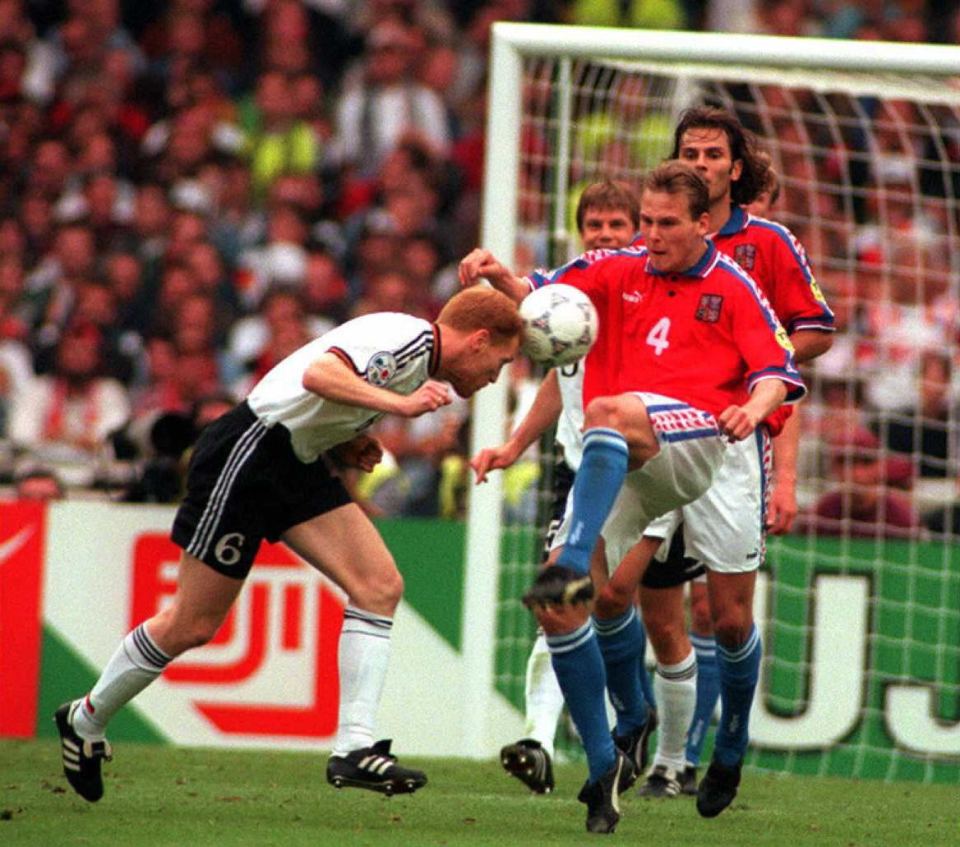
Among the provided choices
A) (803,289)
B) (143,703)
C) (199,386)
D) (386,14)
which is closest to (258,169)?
(386,14)

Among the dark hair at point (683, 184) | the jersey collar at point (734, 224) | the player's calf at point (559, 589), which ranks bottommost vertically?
the player's calf at point (559, 589)

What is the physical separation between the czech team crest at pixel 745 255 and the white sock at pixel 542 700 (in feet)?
5.00

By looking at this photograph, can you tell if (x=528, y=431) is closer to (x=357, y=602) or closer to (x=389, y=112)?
(x=357, y=602)

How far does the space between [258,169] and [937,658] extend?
23.2 ft

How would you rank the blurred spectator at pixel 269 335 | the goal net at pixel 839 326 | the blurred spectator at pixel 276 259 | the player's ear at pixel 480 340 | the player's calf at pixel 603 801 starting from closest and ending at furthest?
the player's calf at pixel 603 801 < the player's ear at pixel 480 340 < the goal net at pixel 839 326 < the blurred spectator at pixel 269 335 < the blurred spectator at pixel 276 259

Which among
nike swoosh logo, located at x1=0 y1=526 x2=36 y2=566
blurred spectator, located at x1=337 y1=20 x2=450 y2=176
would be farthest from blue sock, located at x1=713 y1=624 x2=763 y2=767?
blurred spectator, located at x1=337 y1=20 x2=450 y2=176

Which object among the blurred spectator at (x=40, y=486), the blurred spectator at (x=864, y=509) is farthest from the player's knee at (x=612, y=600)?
the blurred spectator at (x=40, y=486)

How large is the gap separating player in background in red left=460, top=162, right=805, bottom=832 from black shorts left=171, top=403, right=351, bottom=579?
2.56 ft

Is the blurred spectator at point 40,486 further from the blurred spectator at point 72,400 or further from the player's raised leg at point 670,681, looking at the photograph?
the player's raised leg at point 670,681

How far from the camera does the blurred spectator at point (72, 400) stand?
1208 centimetres

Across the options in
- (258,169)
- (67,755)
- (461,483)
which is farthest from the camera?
(258,169)

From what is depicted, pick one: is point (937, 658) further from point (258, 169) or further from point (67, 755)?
point (258, 169)

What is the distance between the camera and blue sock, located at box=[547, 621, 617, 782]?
555 centimetres

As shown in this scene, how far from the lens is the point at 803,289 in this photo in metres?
6.53
